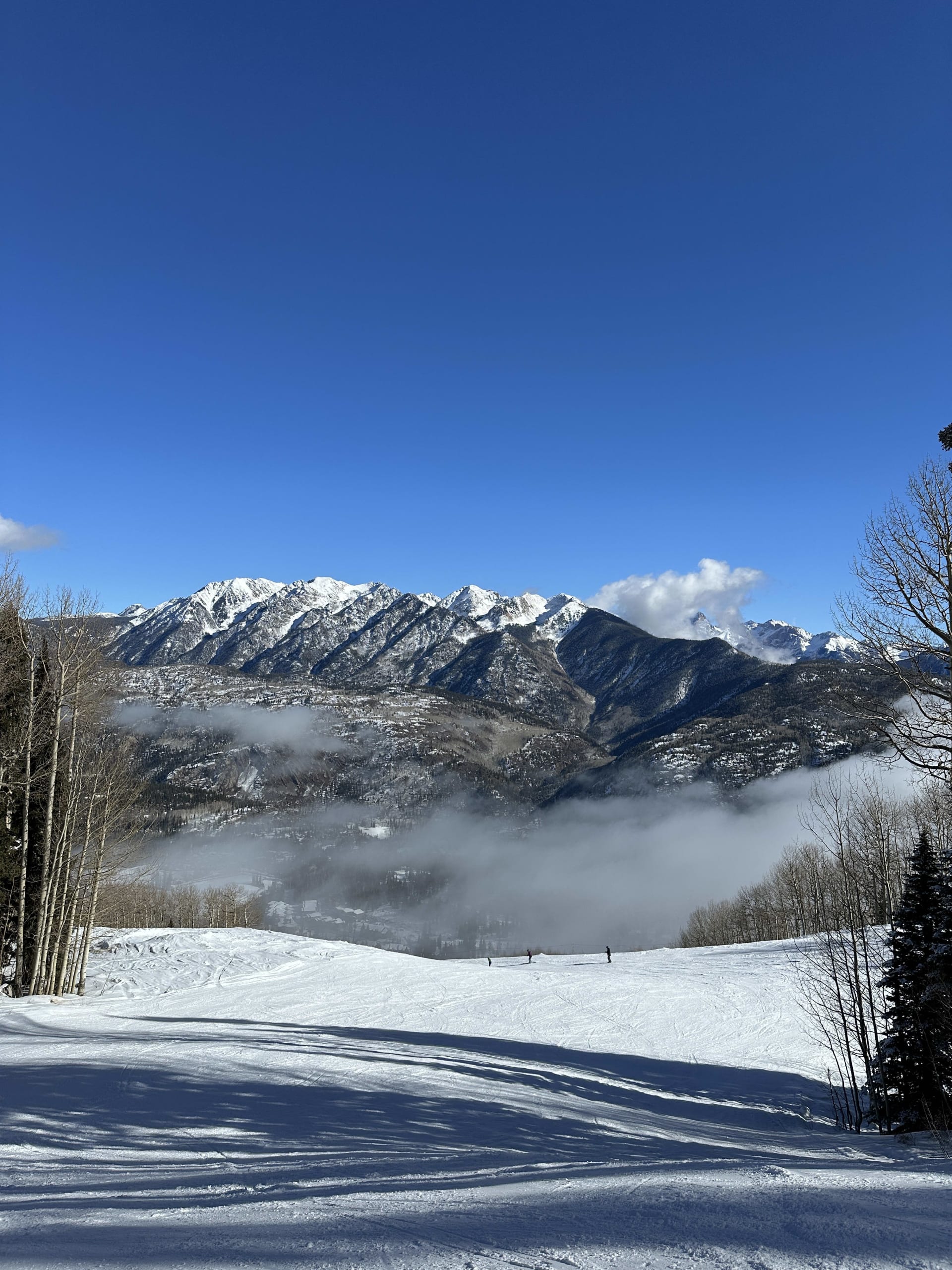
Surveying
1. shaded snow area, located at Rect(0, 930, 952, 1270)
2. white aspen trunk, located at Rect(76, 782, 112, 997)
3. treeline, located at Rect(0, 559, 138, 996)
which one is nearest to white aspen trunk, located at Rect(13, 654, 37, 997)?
treeline, located at Rect(0, 559, 138, 996)

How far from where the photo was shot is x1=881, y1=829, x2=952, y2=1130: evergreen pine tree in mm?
14586

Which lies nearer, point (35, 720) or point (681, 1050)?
point (681, 1050)

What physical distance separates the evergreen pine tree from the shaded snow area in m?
1.96

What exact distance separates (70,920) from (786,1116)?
24.2 metres

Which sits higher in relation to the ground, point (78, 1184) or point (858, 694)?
point (858, 694)

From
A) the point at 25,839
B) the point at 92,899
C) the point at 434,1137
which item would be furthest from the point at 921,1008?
the point at 92,899

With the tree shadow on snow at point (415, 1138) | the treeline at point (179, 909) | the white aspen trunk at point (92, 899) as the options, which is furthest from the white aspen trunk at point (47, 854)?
the treeline at point (179, 909)

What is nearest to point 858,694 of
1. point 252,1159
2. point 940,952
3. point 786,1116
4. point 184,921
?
point 940,952

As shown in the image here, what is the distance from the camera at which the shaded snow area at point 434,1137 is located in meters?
4.75

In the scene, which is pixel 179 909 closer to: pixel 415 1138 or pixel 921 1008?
pixel 415 1138

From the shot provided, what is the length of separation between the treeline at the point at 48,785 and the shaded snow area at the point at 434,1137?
3.05m

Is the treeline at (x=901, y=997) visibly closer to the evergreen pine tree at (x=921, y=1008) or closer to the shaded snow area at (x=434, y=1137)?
the evergreen pine tree at (x=921, y=1008)

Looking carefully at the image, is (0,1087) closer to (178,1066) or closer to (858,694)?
(178,1066)

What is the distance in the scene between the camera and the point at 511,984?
99.1 ft
